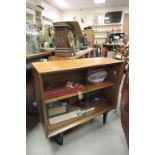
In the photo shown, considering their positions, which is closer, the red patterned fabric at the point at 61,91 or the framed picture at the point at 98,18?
the red patterned fabric at the point at 61,91

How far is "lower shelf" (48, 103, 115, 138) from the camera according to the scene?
150cm

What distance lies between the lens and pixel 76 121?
5.51ft

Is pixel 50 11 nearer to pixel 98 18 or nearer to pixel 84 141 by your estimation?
pixel 98 18

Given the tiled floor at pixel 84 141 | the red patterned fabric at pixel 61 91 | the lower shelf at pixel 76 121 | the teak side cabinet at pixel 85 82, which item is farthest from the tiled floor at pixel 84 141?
the red patterned fabric at pixel 61 91

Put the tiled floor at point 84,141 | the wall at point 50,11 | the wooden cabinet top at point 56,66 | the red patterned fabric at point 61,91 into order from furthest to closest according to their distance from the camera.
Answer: the wall at point 50,11 < the tiled floor at point 84,141 < the red patterned fabric at point 61,91 < the wooden cabinet top at point 56,66

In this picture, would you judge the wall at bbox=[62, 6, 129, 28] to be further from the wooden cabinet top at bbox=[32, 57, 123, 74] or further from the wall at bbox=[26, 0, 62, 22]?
the wooden cabinet top at bbox=[32, 57, 123, 74]

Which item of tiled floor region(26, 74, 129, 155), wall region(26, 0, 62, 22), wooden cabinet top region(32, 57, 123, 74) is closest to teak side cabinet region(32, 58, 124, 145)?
wooden cabinet top region(32, 57, 123, 74)

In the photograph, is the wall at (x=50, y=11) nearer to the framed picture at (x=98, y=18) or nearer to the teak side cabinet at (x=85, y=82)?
the framed picture at (x=98, y=18)

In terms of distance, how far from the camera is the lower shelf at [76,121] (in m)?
1.50

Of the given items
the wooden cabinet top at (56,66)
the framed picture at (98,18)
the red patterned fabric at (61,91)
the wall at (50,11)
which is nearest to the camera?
the wooden cabinet top at (56,66)

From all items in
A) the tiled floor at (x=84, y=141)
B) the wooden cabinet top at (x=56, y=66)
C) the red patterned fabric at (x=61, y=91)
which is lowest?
the tiled floor at (x=84, y=141)

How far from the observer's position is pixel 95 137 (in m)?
1.79
